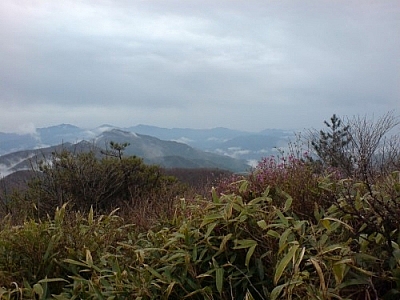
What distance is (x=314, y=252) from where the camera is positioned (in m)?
2.50

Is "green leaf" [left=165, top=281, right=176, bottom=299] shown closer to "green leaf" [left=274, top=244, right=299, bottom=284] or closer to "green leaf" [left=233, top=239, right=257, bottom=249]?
"green leaf" [left=233, top=239, right=257, bottom=249]

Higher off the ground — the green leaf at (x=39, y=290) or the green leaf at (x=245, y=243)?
the green leaf at (x=245, y=243)

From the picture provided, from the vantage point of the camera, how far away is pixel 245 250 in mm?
2707

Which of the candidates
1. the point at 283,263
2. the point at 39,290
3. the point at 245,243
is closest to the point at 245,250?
the point at 245,243

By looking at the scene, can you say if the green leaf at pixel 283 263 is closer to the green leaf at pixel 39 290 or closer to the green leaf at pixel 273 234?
the green leaf at pixel 273 234

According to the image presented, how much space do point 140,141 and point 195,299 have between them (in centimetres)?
6246

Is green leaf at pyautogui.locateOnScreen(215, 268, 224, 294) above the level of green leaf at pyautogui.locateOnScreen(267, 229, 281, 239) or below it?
below

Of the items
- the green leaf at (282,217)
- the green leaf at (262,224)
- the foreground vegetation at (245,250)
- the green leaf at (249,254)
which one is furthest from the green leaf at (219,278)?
the green leaf at (282,217)

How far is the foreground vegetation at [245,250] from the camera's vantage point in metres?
2.26

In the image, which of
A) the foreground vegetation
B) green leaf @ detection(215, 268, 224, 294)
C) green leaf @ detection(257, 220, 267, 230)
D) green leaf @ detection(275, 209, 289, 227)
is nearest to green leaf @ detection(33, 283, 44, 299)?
the foreground vegetation

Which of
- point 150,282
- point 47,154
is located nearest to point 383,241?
point 150,282

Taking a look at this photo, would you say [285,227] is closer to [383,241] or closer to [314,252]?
[314,252]

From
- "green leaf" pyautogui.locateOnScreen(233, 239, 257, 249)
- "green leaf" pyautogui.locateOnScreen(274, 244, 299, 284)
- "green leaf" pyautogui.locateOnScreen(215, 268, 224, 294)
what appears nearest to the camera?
"green leaf" pyautogui.locateOnScreen(274, 244, 299, 284)

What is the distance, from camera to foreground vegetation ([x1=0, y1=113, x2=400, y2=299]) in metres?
2.26
